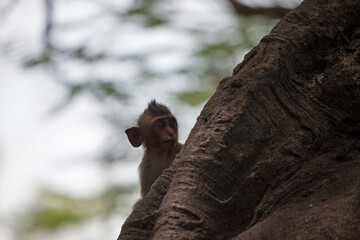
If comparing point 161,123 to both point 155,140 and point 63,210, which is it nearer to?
point 155,140

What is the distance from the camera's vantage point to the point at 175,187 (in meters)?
2.97

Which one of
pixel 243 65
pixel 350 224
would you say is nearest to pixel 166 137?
pixel 243 65

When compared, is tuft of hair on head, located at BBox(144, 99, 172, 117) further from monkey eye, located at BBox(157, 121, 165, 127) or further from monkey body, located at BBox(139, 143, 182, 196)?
monkey body, located at BBox(139, 143, 182, 196)

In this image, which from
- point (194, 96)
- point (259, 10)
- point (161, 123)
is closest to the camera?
point (161, 123)

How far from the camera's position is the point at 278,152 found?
123 inches

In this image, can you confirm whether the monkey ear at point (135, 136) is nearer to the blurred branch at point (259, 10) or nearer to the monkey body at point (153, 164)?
the monkey body at point (153, 164)

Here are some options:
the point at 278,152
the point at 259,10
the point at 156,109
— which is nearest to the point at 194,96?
the point at 259,10

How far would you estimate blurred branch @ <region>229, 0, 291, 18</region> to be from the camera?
23.3 feet

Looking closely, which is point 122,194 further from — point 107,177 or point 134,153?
point 134,153

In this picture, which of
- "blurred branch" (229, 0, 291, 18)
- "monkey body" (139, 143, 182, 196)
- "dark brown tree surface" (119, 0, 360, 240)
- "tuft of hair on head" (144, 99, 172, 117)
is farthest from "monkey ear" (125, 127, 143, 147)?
"dark brown tree surface" (119, 0, 360, 240)

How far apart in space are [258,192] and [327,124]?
0.53m

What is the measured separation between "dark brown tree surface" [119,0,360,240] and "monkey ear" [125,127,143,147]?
3100 mm

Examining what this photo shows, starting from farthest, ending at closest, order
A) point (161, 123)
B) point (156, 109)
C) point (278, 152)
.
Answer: point (156, 109) → point (161, 123) → point (278, 152)

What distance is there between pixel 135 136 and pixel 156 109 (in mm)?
345
